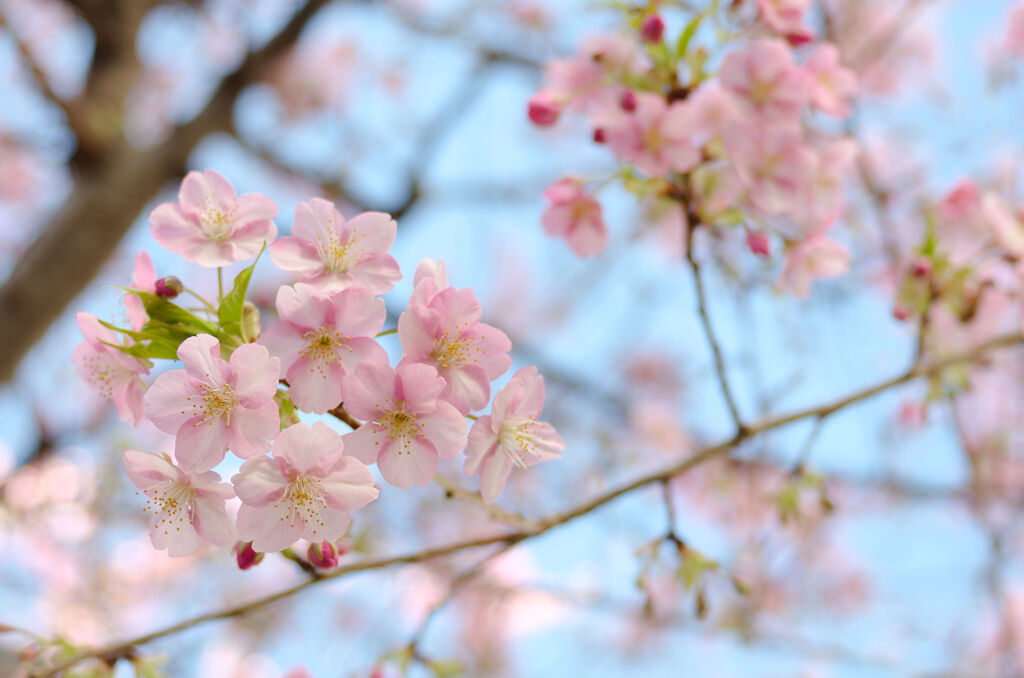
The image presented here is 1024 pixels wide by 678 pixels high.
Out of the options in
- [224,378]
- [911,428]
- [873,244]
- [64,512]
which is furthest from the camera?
[64,512]

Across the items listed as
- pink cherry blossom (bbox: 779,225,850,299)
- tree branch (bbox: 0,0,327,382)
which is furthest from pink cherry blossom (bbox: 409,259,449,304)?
tree branch (bbox: 0,0,327,382)

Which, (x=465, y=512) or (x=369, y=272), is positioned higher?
(x=369, y=272)

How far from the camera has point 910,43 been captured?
4.54 metres

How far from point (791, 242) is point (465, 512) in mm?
3421

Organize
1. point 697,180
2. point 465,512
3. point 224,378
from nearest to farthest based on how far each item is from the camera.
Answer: point 224,378 → point 697,180 → point 465,512

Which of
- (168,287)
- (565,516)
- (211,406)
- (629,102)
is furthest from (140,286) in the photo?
(629,102)

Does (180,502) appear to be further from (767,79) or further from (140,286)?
(767,79)

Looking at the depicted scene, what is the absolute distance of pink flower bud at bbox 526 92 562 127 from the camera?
112 cm

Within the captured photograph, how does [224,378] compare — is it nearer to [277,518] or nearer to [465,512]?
[277,518]

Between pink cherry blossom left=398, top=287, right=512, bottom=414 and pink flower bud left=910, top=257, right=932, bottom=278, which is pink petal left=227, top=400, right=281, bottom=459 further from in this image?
pink flower bud left=910, top=257, right=932, bottom=278

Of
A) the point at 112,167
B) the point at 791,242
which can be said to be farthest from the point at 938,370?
the point at 112,167

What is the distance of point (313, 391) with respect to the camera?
0.66m

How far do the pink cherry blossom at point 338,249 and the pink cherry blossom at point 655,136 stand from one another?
0.41m

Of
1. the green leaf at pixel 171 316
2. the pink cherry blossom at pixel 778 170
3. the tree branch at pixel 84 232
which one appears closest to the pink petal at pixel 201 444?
the green leaf at pixel 171 316
